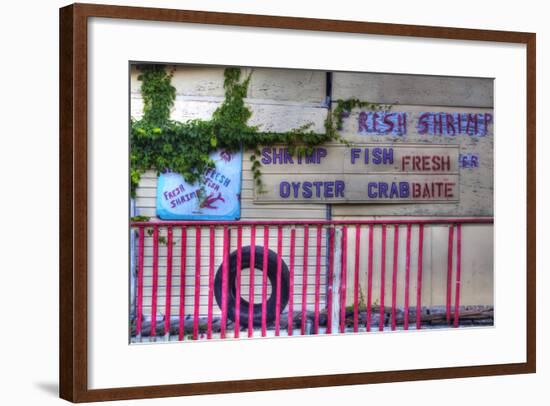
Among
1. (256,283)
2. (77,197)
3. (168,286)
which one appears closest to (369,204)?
(256,283)

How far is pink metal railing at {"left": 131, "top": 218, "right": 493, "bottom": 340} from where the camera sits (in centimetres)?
527

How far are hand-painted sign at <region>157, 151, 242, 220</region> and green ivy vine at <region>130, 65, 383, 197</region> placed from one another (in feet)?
0.13

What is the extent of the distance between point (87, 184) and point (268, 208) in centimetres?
114

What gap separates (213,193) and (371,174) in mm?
895

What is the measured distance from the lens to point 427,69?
5332 mm

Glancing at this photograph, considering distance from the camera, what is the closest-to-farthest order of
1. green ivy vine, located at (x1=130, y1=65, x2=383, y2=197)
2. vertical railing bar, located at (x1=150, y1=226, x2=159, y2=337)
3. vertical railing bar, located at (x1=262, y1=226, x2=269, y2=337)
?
green ivy vine, located at (x1=130, y1=65, x2=383, y2=197)
vertical railing bar, located at (x1=150, y1=226, x2=159, y2=337)
vertical railing bar, located at (x1=262, y1=226, x2=269, y2=337)

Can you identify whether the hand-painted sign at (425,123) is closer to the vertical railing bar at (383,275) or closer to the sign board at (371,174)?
the sign board at (371,174)

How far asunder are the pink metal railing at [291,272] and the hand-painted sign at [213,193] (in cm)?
6

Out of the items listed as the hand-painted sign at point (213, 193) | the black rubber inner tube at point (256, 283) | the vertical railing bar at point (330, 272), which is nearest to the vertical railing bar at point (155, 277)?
the hand-painted sign at point (213, 193)

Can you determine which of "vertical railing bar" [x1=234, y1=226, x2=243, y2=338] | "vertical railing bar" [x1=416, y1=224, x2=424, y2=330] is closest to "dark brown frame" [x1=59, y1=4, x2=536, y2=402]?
"vertical railing bar" [x1=234, y1=226, x2=243, y2=338]

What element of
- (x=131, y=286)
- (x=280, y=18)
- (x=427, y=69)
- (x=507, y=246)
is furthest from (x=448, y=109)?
(x=131, y=286)

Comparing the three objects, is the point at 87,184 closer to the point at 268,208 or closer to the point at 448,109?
the point at 268,208

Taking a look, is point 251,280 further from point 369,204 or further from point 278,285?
point 369,204

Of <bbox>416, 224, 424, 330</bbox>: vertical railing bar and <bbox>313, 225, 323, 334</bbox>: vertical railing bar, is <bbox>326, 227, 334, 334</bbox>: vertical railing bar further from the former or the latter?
<bbox>416, 224, 424, 330</bbox>: vertical railing bar
